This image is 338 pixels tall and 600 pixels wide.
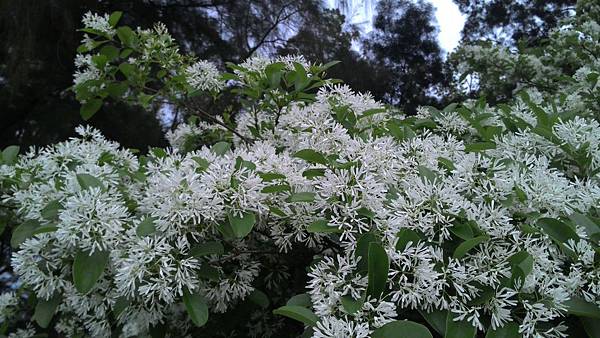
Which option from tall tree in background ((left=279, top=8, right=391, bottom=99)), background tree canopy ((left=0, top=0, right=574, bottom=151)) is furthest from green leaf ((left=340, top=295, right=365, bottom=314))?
tall tree in background ((left=279, top=8, right=391, bottom=99))

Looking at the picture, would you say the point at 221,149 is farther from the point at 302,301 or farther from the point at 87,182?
the point at 302,301

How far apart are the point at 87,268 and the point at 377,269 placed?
19.6 inches

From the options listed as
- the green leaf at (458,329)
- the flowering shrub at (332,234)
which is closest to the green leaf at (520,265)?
the flowering shrub at (332,234)

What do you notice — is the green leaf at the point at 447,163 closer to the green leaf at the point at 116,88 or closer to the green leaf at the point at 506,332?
the green leaf at the point at 506,332

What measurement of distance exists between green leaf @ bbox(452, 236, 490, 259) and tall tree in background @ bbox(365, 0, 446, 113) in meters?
4.51

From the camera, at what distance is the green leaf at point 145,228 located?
864 millimetres

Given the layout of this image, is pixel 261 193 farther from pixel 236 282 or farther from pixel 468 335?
pixel 468 335

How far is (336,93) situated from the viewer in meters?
1.47

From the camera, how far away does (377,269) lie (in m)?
0.75

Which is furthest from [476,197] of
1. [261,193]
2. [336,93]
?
[336,93]

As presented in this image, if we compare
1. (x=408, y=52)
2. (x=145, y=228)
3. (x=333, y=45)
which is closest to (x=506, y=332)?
(x=145, y=228)

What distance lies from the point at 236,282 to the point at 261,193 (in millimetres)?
194

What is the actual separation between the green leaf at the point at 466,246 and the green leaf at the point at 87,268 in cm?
59

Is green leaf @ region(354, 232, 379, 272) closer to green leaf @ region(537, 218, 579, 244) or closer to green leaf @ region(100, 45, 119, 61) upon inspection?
green leaf @ region(537, 218, 579, 244)
